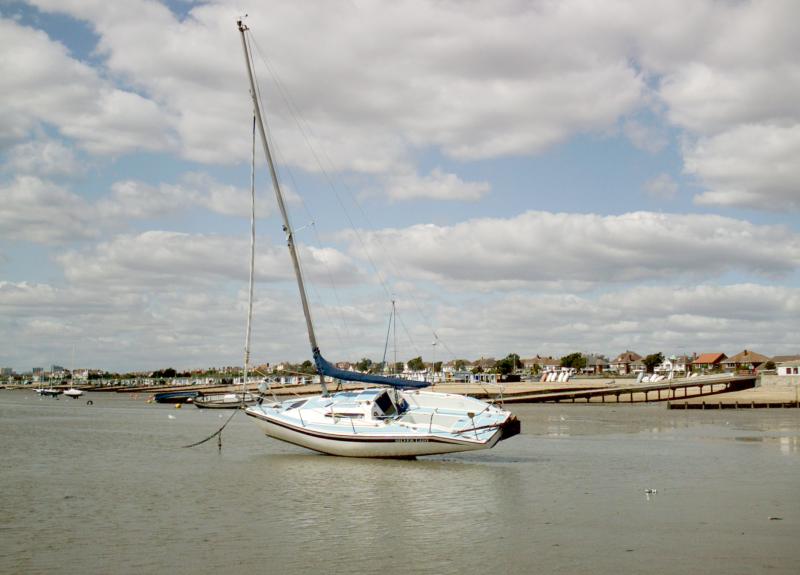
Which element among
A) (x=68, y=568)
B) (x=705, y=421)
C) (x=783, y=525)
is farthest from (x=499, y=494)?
(x=705, y=421)

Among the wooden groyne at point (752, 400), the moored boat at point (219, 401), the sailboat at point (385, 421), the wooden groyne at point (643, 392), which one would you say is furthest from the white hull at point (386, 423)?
the moored boat at point (219, 401)

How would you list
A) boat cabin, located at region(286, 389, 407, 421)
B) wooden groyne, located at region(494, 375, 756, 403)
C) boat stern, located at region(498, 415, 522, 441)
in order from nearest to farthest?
boat stern, located at region(498, 415, 522, 441), boat cabin, located at region(286, 389, 407, 421), wooden groyne, located at region(494, 375, 756, 403)

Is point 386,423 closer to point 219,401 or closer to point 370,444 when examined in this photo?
point 370,444

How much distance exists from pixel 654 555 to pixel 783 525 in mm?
5018

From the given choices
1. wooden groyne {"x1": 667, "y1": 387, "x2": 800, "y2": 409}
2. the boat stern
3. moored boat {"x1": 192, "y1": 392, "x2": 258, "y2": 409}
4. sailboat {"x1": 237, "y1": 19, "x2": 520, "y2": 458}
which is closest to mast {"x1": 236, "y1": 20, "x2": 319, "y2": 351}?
sailboat {"x1": 237, "y1": 19, "x2": 520, "y2": 458}

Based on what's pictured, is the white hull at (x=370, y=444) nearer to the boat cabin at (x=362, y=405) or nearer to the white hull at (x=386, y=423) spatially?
the white hull at (x=386, y=423)

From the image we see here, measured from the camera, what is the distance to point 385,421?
3378 centimetres

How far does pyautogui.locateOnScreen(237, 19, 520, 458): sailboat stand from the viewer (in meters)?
32.4

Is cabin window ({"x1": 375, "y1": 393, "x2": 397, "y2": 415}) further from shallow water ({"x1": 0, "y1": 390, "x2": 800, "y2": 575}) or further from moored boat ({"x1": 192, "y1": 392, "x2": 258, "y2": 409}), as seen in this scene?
moored boat ({"x1": 192, "y1": 392, "x2": 258, "y2": 409})

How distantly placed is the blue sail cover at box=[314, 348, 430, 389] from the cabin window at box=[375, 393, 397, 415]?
68cm

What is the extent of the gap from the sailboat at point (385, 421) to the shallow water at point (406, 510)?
0.96 meters

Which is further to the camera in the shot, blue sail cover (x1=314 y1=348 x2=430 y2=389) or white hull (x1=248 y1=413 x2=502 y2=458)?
blue sail cover (x1=314 y1=348 x2=430 y2=389)

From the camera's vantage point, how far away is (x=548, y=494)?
2573 cm

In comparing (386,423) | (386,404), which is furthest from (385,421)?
(386,404)
